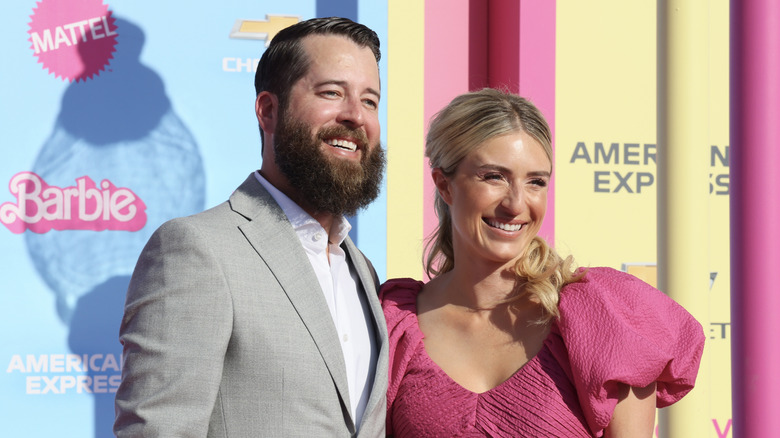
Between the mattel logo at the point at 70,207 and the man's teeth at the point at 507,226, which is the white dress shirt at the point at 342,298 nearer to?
the man's teeth at the point at 507,226

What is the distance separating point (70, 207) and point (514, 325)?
2286mm

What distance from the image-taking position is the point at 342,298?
2.16m

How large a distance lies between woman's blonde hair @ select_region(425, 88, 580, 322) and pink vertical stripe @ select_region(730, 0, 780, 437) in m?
0.78

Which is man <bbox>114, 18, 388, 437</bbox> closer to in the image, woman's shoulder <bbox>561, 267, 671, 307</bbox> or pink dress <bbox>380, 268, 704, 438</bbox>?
pink dress <bbox>380, 268, 704, 438</bbox>

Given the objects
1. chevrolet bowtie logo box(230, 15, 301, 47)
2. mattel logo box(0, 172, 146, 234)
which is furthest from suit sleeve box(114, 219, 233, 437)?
chevrolet bowtie logo box(230, 15, 301, 47)

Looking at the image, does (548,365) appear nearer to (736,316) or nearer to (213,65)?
(736,316)

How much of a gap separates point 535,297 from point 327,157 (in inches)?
29.1

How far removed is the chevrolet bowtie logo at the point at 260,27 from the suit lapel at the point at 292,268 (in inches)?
80.6

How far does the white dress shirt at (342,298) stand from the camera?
6.80ft

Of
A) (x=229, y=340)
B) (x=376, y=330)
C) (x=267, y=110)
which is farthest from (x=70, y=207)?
(x=229, y=340)

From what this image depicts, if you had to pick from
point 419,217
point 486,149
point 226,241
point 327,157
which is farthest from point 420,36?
point 226,241

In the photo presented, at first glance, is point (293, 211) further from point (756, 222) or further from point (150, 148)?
point (150, 148)

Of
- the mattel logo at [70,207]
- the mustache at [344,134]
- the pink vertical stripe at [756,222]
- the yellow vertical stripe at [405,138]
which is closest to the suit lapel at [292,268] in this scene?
the mustache at [344,134]

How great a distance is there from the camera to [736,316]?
2861mm
